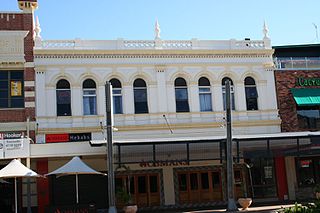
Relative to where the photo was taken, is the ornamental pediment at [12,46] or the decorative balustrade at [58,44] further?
the decorative balustrade at [58,44]

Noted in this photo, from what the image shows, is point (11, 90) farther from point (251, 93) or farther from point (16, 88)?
point (251, 93)

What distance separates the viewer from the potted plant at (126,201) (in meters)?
22.5

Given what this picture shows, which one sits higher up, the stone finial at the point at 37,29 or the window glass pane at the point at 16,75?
the stone finial at the point at 37,29

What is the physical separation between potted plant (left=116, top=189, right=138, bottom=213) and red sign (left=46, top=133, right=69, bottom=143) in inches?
162

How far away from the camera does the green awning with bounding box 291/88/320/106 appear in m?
28.0

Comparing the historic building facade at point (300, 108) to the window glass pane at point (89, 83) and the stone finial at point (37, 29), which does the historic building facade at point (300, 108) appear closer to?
the window glass pane at point (89, 83)

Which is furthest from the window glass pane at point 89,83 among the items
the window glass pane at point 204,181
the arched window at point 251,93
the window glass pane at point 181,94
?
the arched window at point 251,93

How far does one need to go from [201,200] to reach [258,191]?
11.1 feet

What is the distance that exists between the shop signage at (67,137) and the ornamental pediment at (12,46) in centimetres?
437

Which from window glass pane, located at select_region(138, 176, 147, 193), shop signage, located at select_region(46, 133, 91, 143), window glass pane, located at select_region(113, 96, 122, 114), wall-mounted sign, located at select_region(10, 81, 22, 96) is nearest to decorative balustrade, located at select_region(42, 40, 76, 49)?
wall-mounted sign, located at select_region(10, 81, 22, 96)

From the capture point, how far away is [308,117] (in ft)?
93.6

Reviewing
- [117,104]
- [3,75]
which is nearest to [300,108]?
[117,104]

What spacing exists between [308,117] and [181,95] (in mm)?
7707

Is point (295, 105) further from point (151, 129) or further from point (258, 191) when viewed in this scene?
point (151, 129)
